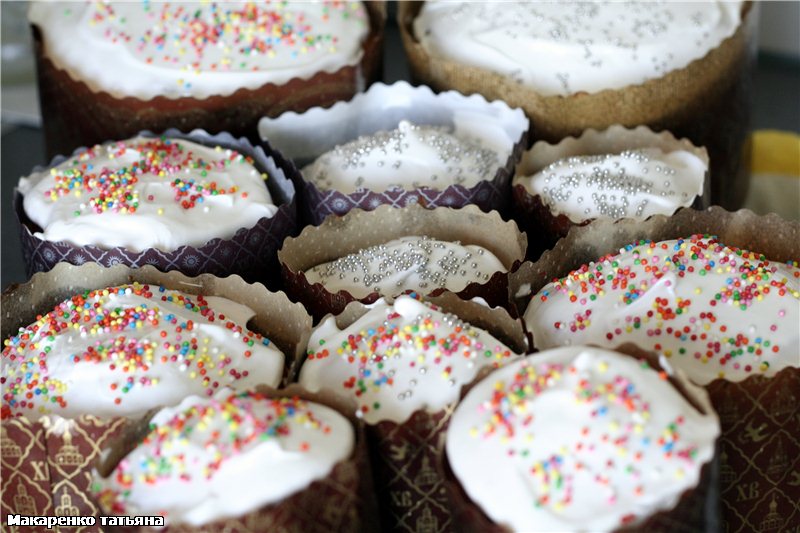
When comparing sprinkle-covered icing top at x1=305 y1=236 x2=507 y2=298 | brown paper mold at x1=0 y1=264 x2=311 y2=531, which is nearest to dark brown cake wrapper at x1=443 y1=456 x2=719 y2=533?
brown paper mold at x1=0 y1=264 x2=311 y2=531

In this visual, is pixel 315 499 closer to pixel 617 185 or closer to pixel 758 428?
pixel 758 428

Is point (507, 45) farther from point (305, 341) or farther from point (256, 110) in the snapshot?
point (305, 341)

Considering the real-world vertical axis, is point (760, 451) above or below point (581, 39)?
below

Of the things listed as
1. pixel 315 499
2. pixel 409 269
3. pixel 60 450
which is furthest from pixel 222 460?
pixel 409 269

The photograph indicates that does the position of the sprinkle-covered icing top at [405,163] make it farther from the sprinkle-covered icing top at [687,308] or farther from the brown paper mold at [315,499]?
the brown paper mold at [315,499]

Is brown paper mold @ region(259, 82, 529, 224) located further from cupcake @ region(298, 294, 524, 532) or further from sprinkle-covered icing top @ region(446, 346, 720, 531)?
sprinkle-covered icing top @ region(446, 346, 720, 531)

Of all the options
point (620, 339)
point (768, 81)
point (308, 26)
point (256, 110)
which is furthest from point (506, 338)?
point (768, 81)
